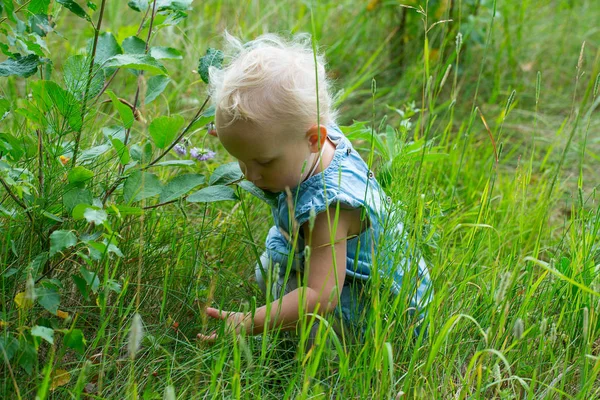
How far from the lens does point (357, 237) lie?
6.61ft

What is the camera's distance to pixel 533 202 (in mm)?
3004

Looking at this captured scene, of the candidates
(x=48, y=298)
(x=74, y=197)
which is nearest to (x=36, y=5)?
(x=74, y=197)

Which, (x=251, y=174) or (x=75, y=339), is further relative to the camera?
(x=251, y=174)

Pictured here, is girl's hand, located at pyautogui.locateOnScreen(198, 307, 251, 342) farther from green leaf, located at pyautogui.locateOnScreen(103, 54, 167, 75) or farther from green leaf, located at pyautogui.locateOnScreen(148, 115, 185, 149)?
green leaf, located at pyautogui.locateOnScreen(103, 54, 167, 75)

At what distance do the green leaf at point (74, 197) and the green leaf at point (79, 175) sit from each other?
0.02 metres

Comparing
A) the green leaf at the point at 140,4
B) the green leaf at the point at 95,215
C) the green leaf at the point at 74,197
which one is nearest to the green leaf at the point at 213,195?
the green leaf at the point at 74,197

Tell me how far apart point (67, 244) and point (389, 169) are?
0.92 meters

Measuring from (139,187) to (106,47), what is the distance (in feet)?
1.16

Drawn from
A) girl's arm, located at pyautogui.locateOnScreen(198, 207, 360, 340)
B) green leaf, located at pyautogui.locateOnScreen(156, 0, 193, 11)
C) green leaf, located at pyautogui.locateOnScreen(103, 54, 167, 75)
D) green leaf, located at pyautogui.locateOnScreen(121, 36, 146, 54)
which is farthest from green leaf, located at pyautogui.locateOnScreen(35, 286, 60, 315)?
green leaf, located at pyautogui.locateOnScreen(156, 0, 193, 11)

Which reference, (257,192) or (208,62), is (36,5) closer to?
(208,62)

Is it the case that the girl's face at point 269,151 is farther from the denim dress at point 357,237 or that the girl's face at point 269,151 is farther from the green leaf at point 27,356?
the green leaf at point 27,356

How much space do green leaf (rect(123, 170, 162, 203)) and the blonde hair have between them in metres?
0.21

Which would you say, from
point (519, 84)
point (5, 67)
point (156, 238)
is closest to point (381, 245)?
point (156, 238)

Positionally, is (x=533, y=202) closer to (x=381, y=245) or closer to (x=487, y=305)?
(x=487, y=305)
